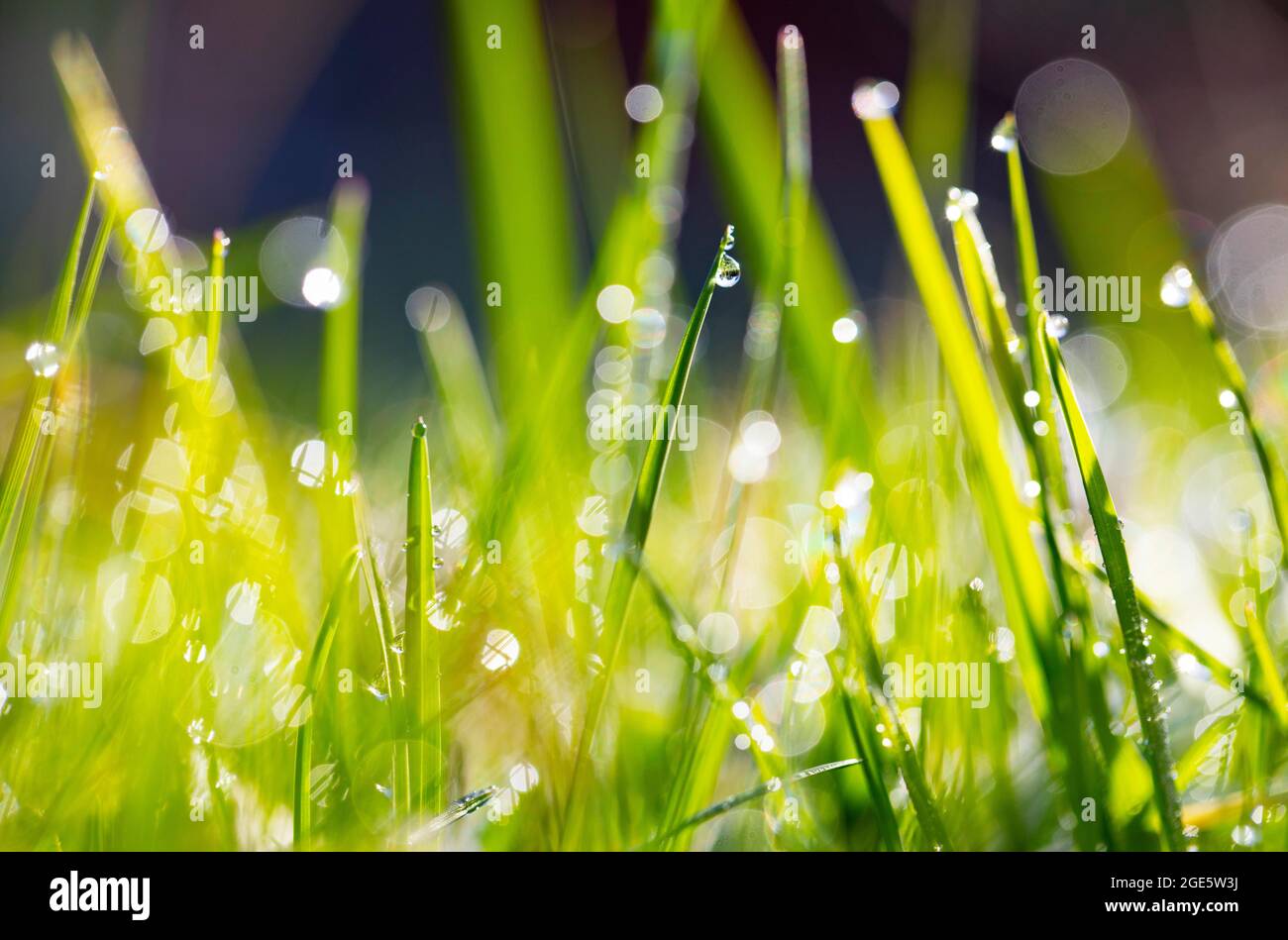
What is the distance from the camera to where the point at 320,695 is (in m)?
0.47

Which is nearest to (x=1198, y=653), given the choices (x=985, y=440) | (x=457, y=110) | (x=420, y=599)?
(x=985, y=440)

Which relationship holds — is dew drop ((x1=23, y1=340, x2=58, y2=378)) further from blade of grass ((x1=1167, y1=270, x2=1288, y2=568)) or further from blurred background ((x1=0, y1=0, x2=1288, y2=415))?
blade of grass ((x1=1167, y1=270, x2=1288, y2=568))

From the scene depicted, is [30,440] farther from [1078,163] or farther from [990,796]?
[1078,163]

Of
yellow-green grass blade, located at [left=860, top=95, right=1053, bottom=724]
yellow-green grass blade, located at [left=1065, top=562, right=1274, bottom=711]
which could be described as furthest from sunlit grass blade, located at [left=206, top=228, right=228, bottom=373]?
yellow-green grass blade, located at [left=1065, top=562, right=1274, bottom=711]

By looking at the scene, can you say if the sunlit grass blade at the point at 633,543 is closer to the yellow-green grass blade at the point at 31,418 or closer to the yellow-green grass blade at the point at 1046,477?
the yellow-green grass blade at the point at 1046,477

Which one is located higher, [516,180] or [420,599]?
[516,180]

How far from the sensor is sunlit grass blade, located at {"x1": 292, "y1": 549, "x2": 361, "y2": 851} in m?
0.40

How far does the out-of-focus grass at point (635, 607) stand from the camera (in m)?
0.42

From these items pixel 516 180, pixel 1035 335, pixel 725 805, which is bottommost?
pixel 725 805

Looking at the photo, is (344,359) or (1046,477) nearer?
(1046,477)

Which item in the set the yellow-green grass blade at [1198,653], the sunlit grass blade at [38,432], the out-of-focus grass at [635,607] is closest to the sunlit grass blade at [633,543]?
the out-of-focus grass at [635,607]

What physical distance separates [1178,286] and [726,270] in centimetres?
27

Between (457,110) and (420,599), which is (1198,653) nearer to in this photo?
(420,599)

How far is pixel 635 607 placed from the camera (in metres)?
0.59
